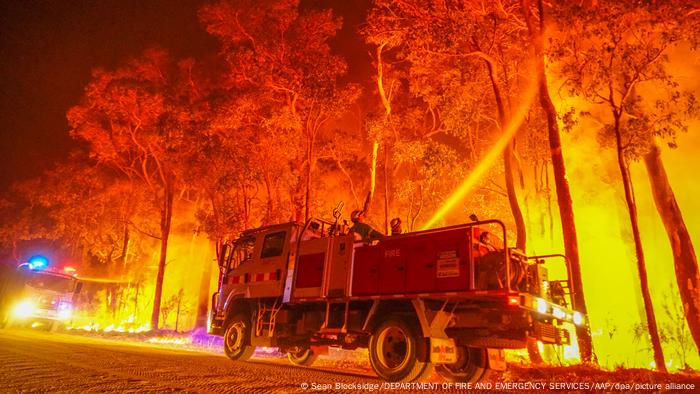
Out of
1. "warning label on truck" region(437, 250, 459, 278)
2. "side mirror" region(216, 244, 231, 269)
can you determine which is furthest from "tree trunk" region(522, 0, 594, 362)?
"side mirror" region(216, 244, 231, 269)

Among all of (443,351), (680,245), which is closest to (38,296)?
(443,351)

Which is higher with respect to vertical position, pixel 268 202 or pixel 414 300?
pixel 268 202

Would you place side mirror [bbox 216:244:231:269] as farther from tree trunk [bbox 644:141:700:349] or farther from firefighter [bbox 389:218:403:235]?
tree trunk [bbox 644:141:700:349]

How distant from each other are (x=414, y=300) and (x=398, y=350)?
93cm

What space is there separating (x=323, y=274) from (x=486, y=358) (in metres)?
3.19

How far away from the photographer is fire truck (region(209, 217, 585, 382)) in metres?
6.78

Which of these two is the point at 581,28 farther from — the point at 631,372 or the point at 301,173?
the point at 301,173

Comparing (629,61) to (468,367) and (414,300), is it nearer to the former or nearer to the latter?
(468,367)

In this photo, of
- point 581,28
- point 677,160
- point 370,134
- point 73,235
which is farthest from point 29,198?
point 677,160

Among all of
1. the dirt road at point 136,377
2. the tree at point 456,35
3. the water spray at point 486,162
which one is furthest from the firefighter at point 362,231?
the water spray at point 486,162

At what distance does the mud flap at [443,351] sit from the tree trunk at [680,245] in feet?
34.3

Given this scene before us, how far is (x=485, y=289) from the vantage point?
6.73m

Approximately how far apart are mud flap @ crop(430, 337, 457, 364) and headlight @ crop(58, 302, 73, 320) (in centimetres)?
1948

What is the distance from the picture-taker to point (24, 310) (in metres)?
19.8
